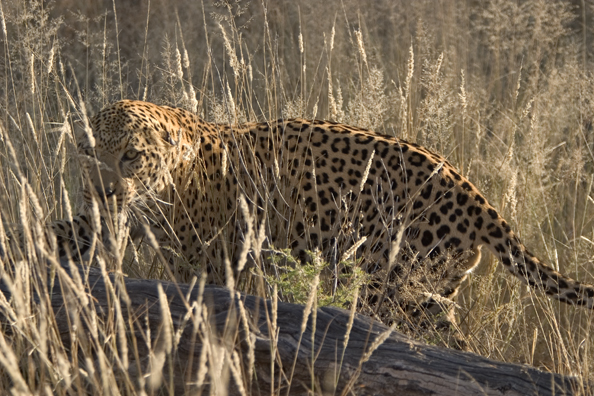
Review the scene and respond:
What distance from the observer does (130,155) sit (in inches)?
157

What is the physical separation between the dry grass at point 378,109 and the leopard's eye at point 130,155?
258mm

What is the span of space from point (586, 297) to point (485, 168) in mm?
2111

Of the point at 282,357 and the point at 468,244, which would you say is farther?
the point at 468,244

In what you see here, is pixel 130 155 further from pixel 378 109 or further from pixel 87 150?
pixel 378 109

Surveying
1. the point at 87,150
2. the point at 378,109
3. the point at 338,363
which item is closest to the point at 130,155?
the point at 87,150

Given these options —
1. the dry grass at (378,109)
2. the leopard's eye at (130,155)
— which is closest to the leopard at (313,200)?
the leopard's eye at (130,155)

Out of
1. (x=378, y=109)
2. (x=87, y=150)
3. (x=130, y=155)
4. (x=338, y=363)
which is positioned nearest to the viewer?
(x=338, y=363)

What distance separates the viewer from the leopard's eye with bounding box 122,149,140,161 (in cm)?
398

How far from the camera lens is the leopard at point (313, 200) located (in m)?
3.65

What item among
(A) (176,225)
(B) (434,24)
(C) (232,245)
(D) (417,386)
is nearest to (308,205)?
(C) (232,245)

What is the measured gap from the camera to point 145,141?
4020 millimetres

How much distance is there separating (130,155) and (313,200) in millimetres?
962

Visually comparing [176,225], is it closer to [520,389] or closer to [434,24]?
[520,389]

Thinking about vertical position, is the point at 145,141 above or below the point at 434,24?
below
